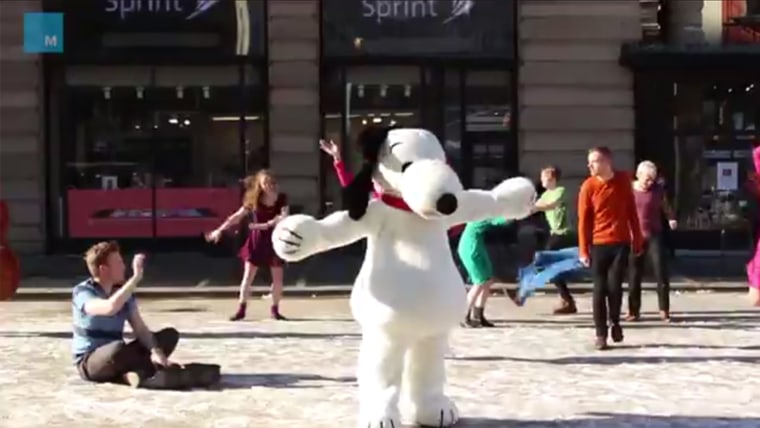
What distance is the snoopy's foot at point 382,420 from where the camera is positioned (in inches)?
317

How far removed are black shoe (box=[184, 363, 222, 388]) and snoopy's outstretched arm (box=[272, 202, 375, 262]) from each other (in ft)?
6.96

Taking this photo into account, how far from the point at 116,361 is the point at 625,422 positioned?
366 centimetres

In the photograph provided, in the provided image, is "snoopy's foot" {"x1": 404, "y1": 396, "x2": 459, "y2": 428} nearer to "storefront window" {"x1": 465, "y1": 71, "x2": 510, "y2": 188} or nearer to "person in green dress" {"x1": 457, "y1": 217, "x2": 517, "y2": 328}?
"person in green dress" {"x1": 457, "y1": 217, "x2": 517, "y2": 328}

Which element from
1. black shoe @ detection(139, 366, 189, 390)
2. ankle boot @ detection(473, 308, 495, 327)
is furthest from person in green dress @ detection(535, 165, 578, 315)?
black shoe @ detection(139, 366, 189, 390)

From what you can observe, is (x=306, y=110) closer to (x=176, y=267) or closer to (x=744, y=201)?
(x=176, y=267)

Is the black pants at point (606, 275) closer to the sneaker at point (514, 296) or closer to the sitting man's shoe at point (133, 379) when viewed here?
the sneaker at point (514, 296)

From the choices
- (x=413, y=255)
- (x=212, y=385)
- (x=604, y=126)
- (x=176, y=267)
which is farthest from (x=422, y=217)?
(x=604, y=126)

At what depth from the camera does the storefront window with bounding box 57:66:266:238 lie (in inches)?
934


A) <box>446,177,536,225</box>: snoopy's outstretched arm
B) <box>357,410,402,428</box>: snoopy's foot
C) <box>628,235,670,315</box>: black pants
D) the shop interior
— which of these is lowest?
<box>357,410,402,428</box>: snoopy's foot

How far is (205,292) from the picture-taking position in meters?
18.6

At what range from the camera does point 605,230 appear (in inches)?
473

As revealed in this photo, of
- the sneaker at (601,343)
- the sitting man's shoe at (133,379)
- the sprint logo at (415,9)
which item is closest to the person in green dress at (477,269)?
the sneaker at (601,343)

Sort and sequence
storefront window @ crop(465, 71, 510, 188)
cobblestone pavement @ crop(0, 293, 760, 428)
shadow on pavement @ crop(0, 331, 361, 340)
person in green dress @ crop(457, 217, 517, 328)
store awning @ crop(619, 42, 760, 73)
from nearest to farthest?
cobblestone pavement @ crop(0, 293, 760, 428) → shadow on pavement @ crop(0, 331, 361, 340) → person in green dress @ crop(457, 217, 517, 328) → store awning @ crop(619, 42, 760, 73) → storefront window @ crop(465, 71, 510, 188)

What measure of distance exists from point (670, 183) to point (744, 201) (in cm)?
125
